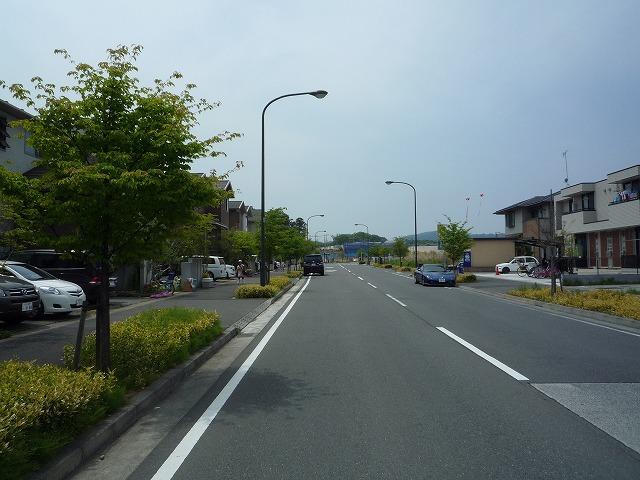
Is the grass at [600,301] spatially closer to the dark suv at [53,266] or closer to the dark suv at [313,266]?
the dark suv at [53,266]

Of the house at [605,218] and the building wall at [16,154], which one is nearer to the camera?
the building wall at [16,154]

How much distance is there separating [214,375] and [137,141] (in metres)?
3.42

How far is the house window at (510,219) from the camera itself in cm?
6282

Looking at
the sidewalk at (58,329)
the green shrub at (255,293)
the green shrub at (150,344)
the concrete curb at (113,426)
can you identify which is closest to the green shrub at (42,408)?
the concrete curb at (113,426)

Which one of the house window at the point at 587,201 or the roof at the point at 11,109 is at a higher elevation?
the roof at the point at 11,109

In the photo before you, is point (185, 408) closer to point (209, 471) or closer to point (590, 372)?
point (209, 471)

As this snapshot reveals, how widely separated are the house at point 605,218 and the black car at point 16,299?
110 feet

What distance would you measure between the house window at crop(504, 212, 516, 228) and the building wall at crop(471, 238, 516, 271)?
10517mm

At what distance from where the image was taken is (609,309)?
49.4ft

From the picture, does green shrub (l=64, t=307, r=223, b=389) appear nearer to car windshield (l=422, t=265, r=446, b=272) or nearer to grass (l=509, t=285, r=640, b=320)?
grass (l=509, t=285, r=640, b=320)

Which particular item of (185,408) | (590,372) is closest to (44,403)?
(185,408)

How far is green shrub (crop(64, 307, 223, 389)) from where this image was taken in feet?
22.3

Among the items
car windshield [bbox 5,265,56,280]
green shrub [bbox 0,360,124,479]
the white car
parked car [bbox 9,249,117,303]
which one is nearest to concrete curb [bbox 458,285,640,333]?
green shrub [bbox 0,360,124,479]

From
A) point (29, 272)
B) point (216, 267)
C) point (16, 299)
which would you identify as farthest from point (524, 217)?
point (16, 299)
